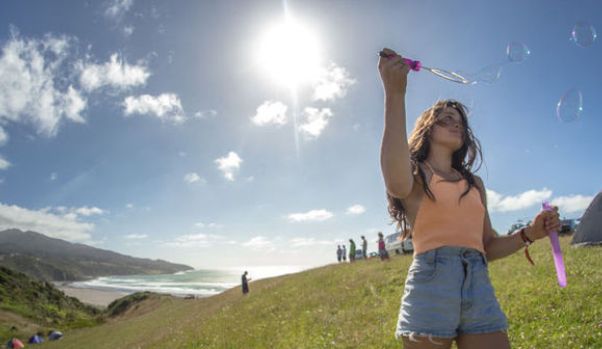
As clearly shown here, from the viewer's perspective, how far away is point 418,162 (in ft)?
12.3

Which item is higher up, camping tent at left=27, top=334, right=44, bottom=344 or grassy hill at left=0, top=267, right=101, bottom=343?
grassy hill at left=0, top=267, right=101, bottom=343

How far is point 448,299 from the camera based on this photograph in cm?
316

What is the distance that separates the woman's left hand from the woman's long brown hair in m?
0.68

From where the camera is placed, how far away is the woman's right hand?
3.10m

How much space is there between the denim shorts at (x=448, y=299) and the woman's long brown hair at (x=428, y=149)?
1.84 feet

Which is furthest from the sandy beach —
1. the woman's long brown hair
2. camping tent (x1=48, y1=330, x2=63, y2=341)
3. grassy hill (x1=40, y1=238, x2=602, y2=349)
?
the woman's long brown hair

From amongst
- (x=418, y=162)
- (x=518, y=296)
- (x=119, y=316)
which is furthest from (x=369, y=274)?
(x=119, y=316)

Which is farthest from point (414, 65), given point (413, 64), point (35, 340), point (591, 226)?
point (35, 340)

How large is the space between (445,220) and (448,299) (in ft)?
2.03

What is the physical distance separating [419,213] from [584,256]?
17.5m

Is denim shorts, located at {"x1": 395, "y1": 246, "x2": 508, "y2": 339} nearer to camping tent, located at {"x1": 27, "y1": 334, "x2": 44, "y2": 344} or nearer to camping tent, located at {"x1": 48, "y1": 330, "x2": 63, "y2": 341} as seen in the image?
camping tent, located at {"x1": 27, "y1": 334, "x2": 44, "y2": 344}

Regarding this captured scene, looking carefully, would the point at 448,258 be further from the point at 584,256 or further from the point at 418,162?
the point at 584,256

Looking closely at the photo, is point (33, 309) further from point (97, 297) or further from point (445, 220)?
point (445, 220)

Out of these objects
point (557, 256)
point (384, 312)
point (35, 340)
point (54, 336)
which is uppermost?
point (557, 256)
